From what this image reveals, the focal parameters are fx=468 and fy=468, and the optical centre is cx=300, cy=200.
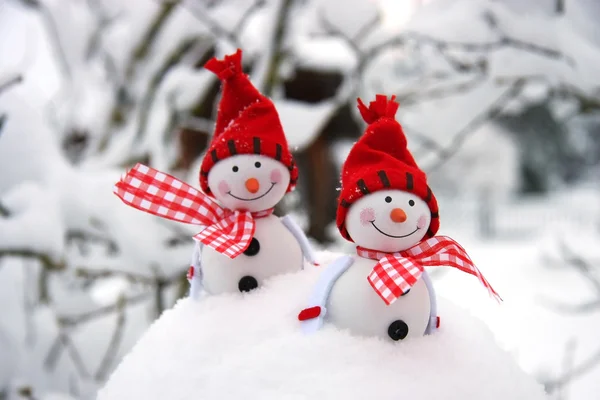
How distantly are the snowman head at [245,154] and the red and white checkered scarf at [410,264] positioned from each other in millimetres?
105

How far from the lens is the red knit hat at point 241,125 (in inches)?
16.4

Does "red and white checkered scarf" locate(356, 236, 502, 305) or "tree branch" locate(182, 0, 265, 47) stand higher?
"tree branch" locate(182, 0, 265, 47)

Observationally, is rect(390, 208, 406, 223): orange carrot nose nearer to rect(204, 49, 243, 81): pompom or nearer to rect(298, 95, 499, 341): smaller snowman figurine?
rect(298, 95, 499, 341): smaller snowman figurine

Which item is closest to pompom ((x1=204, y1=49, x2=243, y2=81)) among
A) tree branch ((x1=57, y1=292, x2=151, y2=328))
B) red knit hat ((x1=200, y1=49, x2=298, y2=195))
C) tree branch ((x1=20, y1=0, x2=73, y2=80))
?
red knit hat ((x1=200, y1=49, x2=298, y2=195))

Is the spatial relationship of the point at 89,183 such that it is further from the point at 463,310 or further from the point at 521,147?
the point at 521,147

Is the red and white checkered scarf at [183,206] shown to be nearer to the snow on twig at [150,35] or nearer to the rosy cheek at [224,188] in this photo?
the rosy cheek at [224,188]

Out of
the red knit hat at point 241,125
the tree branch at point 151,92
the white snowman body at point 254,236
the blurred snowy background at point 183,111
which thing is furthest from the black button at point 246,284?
the tree branch at point 151,92

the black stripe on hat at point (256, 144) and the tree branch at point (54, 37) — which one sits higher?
the tree branch at point (54, 37)

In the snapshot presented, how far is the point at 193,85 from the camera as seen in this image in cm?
91

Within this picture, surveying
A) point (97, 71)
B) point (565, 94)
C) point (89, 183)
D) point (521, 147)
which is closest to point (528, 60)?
point (565, 94)

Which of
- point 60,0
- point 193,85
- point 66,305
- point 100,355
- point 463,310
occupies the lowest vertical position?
point 100,355

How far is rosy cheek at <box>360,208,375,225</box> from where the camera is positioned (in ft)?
1.16

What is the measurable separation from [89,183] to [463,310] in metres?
0.68

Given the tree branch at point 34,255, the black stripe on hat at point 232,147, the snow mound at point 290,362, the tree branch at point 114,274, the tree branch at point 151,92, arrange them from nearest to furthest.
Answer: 1. the snow mound at point 290,362
2. the black stripe on hat at point 232,147
3. the tree branch at point 34,255
4. the tree branch at point 114,274
5. the tree branch at point 151,92
